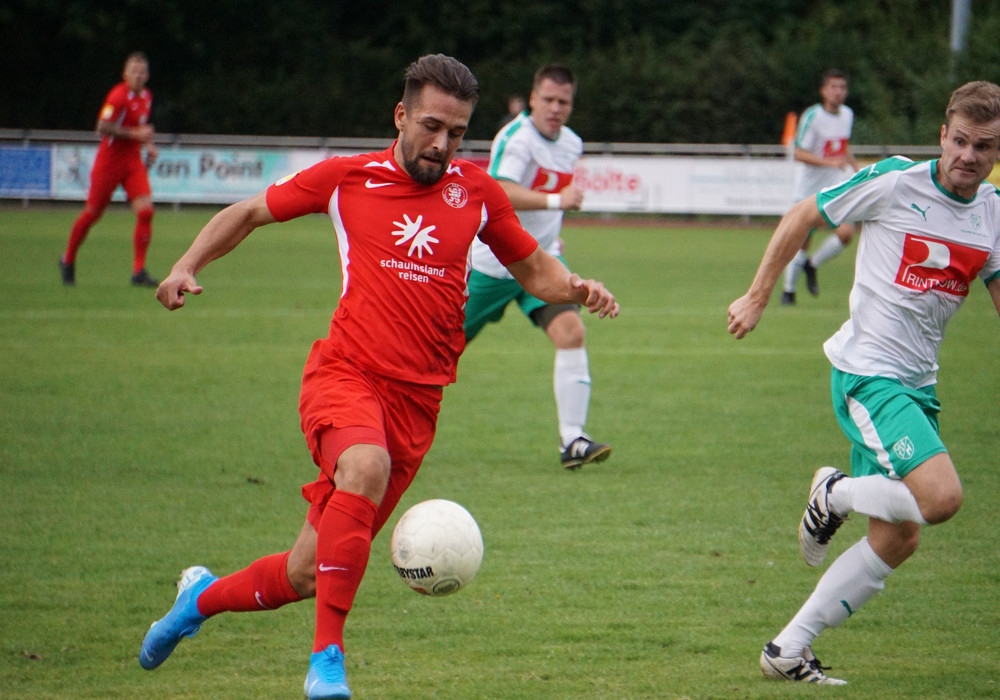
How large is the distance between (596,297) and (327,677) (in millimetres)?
1677

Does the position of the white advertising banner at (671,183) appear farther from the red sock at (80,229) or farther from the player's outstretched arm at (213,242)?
the player's outstretched arm at (213,242)

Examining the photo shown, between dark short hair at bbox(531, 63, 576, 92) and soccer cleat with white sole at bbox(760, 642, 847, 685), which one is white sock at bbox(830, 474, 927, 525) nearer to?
soccer cleat with white sole at bbox(760, 642, 847, 685)

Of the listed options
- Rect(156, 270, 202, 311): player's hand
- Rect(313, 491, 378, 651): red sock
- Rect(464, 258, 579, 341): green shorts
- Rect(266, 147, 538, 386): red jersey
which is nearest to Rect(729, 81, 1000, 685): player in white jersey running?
Rect(266, 147, 538, 386): red jersey

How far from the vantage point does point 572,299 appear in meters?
4.56

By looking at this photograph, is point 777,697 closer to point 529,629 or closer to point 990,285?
point 529,629

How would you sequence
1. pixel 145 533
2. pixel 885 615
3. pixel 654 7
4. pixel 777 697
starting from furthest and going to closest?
pixel 654 7, pixel 145 533, pixel 885 615, pixel 777 697

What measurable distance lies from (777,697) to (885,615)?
Answer: 110cm

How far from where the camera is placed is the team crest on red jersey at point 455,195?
4246mm

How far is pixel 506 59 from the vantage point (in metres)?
40.3

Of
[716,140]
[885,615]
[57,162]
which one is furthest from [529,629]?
[716,140]

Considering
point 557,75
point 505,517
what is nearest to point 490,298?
point 557,75

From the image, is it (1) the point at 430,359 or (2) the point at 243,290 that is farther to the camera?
(2) the point at 243,290

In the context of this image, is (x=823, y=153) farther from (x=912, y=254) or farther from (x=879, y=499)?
(x=879, y=499)

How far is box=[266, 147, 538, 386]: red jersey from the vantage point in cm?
410
